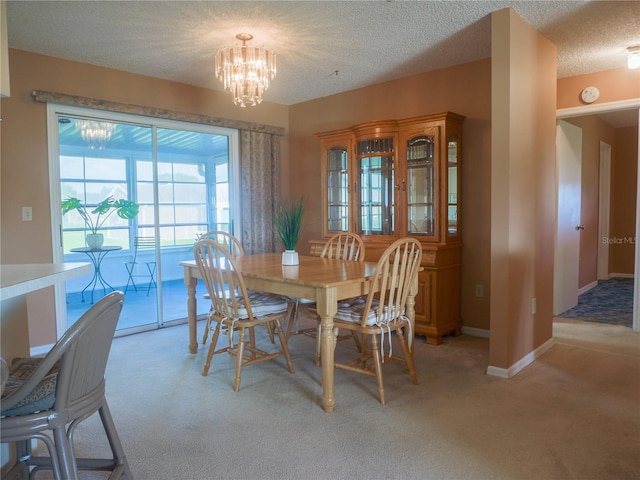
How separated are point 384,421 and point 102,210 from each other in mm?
3276

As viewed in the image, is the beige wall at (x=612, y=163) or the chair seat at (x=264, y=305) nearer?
the chair seat at (x=264, y=305)

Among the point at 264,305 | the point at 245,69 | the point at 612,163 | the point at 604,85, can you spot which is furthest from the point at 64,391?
the point at 612,163

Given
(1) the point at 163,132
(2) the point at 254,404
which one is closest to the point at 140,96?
(1) the point at 163,132

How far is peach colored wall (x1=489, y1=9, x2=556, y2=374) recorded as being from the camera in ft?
9.53

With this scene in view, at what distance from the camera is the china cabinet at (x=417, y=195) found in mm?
3795

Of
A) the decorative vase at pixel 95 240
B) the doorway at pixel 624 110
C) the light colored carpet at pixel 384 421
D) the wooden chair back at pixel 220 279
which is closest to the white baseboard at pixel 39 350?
the light colored carpet at pixel 384 421

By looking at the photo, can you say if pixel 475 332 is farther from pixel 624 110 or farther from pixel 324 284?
pixel 624 110

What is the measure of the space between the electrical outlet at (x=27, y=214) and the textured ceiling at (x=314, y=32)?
125 cm

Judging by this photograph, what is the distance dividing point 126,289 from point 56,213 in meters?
1.34

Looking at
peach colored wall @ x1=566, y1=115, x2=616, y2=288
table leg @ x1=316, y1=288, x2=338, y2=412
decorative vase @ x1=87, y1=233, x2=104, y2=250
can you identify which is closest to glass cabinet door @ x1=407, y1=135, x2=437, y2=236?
table leg @ x1=316, y1=288, x2=338, y2=412

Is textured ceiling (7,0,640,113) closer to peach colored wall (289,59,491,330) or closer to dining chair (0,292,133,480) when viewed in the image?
peach colored wall (289,59,491,330)

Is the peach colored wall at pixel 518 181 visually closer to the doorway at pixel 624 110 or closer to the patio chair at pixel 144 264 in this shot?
the doorway at pixel 624 110

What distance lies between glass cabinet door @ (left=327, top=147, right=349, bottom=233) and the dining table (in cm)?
132

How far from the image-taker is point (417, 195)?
4031 millimetres
